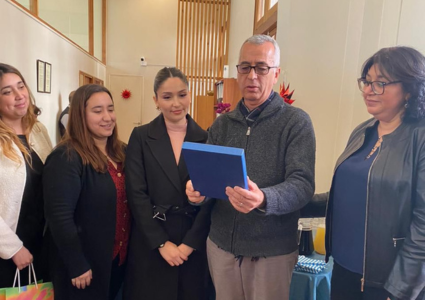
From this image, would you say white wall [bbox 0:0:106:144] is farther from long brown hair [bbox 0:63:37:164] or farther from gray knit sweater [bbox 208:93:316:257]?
gray knit sweater [bbox 208:93:316:257]

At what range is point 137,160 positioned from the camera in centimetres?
149

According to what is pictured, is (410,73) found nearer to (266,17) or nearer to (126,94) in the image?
(266,17)

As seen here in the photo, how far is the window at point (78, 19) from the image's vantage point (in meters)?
4.37

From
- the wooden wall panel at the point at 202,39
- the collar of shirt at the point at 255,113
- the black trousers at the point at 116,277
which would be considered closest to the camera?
the collar of shirt at the point at 255,113

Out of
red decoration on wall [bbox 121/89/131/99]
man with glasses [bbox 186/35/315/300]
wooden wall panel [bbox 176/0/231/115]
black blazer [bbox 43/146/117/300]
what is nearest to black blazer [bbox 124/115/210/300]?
black blazer [bbox 43/146/117/300]

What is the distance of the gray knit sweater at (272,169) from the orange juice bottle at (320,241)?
0.82 m

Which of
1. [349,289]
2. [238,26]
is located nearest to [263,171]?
[349,289]

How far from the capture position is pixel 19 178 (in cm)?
142

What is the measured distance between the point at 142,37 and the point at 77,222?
761 cm

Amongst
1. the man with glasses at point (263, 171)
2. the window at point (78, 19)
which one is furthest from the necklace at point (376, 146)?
the window at point (78, 19)

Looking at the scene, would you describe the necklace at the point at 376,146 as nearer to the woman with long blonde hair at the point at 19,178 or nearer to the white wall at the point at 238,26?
the woman with long blonde hair at the point at 19,178

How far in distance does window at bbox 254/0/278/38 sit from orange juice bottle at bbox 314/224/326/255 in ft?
10.2

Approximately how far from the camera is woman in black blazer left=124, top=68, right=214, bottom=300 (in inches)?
57.2

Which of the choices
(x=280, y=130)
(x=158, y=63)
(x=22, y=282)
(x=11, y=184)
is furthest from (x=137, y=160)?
(x=158, y=63)
